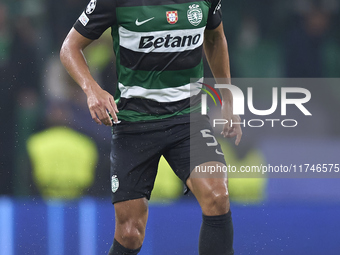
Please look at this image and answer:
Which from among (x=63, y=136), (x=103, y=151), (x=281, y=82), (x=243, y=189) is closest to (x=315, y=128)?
(x=281, y=82)

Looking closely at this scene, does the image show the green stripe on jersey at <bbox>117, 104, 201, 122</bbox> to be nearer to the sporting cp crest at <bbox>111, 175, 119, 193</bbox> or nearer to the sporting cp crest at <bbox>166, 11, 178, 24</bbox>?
the sporting cp crest at <bbox>111, 175, 119, 193</bbox>

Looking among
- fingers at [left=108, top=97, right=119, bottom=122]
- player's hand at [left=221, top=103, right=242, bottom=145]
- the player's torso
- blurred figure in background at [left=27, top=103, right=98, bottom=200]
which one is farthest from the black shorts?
blurred figure in background at [left=27, top=103, right=98, bottom=200]

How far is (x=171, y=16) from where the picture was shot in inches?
127

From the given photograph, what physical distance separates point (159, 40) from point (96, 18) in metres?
0.33

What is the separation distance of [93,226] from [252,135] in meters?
1.34

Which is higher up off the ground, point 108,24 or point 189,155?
point 108,24

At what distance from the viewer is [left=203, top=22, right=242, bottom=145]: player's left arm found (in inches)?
141

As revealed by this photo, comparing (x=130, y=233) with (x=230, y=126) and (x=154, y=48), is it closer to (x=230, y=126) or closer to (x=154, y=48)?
(x=230, y=126)

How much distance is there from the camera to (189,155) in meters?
3.24

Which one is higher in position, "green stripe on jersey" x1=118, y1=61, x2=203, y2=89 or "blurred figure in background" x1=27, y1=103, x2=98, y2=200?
"green stripe on jersey" x1=118, y1=61, x2=203, y2=89

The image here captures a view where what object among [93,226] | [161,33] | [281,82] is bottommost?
[93,226]

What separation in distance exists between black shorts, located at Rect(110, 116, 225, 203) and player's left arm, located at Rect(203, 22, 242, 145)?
246mm

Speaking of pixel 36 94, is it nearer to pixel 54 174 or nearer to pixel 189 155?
pixel 54 174

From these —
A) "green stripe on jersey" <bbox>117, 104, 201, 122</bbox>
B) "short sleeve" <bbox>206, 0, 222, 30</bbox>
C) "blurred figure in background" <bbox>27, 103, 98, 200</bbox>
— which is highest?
"short sleeve" <bbox>206, 0, 222, 30</bbox>
